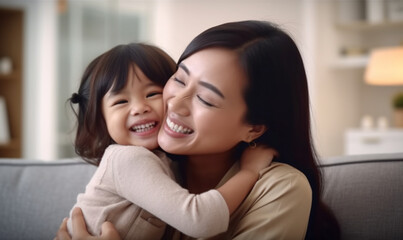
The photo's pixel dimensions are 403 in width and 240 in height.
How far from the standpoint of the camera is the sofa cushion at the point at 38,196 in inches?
58.3

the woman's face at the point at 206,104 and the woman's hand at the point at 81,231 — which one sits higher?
the woman's face at the point at 206,104

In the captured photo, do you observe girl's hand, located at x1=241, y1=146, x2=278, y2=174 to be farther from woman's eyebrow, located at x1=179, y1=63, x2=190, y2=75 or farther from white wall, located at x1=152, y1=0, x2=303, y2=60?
white wall, located at x1=152, y1=0, x2=303, y2=60

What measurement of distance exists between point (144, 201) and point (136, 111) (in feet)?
0.81

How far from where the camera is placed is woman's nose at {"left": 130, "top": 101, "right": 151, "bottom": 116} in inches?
43.3

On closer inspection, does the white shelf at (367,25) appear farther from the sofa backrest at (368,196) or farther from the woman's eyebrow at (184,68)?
the woman's eyebrow at (184,68)

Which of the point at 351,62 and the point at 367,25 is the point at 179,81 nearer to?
the point at 351,62

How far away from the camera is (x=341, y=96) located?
5152 millimetres

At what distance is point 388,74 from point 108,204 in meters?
3.63

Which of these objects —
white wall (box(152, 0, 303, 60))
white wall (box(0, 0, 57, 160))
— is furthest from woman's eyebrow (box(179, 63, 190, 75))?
white wall (box(0, 0, 57, 160))

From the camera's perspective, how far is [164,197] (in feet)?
3.02

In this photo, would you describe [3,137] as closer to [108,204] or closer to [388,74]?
[388,74]

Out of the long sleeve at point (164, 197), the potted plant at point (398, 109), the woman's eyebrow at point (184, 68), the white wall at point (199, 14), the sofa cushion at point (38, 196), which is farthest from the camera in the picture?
the white wall at point (199, 14)

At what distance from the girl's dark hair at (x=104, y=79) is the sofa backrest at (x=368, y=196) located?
1.86 ft

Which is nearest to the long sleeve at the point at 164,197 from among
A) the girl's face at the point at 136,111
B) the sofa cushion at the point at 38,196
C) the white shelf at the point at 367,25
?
the girl's face at the point at 136,111
